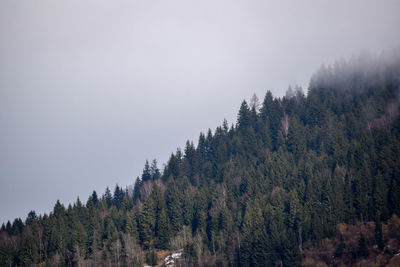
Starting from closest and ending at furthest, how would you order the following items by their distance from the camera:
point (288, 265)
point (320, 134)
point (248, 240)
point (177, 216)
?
point (288, 265), point (248, 240), point (177, 216), point (320, 134)

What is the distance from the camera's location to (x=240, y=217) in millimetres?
124812

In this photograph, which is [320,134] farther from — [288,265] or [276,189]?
[288,265]

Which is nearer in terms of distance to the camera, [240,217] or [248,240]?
[248,240]

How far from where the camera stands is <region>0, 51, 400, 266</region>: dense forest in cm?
11175

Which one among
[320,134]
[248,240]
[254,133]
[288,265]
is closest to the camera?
[288,265]

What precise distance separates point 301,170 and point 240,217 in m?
24.1

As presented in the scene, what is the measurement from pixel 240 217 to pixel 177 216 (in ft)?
62.2

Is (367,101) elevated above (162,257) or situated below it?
above

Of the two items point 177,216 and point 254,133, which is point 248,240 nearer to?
point 177,216

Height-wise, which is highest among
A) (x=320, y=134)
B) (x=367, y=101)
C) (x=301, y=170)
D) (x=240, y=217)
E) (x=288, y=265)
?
(x=367, y=101)

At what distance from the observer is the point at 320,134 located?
15850 cm

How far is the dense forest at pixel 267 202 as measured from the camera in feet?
367

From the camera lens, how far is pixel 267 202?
423ft

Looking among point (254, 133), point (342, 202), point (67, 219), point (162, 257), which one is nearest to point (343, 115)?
point (254, 133)
